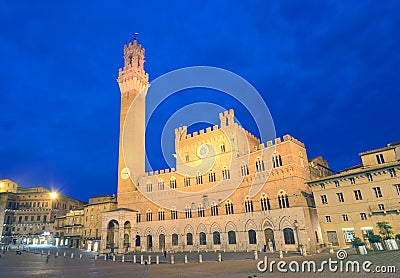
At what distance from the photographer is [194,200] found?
45156mm

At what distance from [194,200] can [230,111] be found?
16.2 meters

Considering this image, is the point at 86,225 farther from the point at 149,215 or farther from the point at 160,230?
the point at 160,230

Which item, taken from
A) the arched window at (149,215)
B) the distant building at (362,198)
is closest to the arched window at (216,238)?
the arched window at (149,215)

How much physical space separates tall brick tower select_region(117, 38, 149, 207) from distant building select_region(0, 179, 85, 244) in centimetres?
3273

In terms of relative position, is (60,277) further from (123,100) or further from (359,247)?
(123,100)

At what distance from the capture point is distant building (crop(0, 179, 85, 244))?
231 ft

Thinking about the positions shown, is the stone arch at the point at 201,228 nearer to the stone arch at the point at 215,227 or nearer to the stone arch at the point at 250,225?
the stone arch at the point at 215,227

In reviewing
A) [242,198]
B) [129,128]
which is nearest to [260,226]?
[242,198]

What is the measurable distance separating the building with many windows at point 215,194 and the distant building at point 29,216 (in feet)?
105

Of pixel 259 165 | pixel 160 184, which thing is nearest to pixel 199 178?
pixel 160 184

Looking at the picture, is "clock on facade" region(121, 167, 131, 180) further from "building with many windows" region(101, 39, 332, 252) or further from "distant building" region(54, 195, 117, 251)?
"distant building" region(54, 195, 117, 251)

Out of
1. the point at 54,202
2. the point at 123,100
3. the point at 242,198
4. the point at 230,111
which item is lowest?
the point at 242,198

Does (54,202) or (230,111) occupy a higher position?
(230,111)

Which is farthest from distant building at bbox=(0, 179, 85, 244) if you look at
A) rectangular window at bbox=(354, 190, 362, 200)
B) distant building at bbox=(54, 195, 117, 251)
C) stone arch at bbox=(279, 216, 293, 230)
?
rectangular window at bbox=(354, 190, 362, 200)
